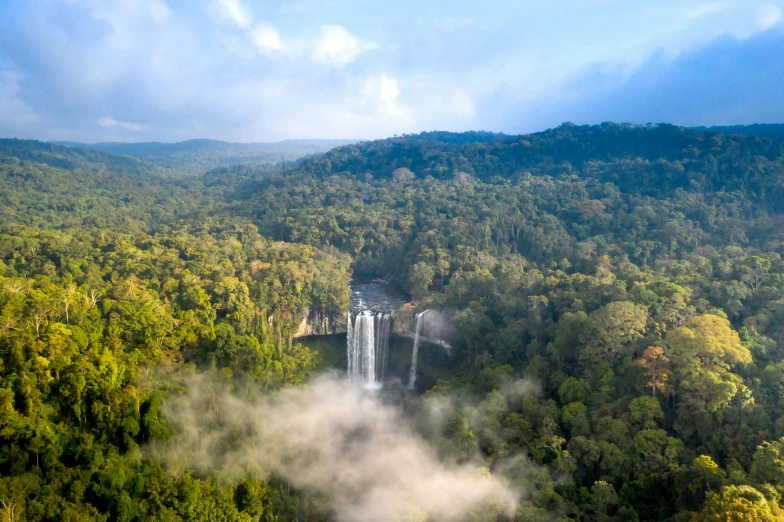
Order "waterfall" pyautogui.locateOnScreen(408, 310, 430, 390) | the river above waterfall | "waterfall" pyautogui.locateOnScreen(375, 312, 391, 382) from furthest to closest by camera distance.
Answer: the river above waterfall → "waterfall" pyautogui.locateOnScreen(375, 312, 391, 382) → "waterfall" pyautogui.locateOnScreen(408, 310, 430, 390)

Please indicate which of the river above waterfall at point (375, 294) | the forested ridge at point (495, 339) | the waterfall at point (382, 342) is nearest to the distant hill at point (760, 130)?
the forested ridge at point (495, 339)

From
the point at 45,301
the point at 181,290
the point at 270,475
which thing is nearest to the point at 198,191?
the point at 181,290

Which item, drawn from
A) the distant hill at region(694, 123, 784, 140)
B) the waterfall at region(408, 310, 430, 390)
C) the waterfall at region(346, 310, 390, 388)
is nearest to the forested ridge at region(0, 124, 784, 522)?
the waterfall at region(408, 310, 430, 390)

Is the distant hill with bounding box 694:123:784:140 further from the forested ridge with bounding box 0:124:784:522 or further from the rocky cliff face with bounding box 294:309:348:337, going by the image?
the rocky cliff face with bounding box 294:309:348:337

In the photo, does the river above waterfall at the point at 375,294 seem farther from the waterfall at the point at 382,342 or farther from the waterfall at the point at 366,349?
the waterfall at the point at 366,349

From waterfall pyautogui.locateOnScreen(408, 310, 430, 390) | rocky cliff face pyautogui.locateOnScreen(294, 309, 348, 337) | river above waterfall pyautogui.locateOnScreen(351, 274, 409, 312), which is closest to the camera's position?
waterfall pyautogui.locateOnScreen(408, 310, 430, 390)

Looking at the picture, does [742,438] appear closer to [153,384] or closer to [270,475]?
[270,475]
